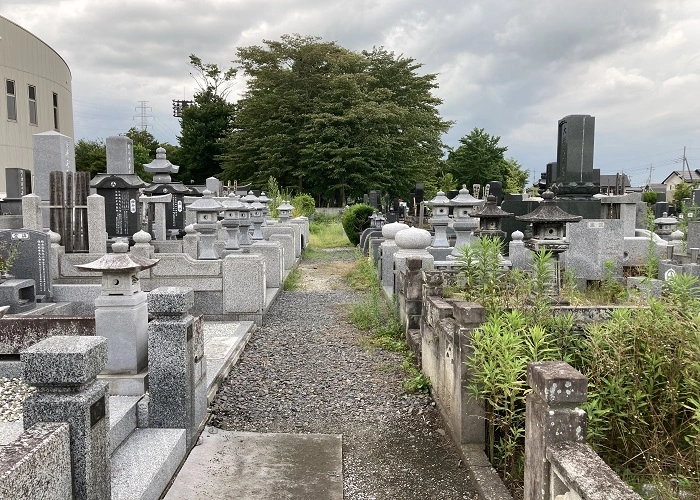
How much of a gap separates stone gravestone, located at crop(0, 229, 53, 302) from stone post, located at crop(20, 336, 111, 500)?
19.0 feet

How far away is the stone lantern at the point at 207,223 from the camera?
10.8 meters

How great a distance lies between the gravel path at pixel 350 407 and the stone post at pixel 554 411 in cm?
133

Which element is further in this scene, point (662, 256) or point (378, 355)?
point (662, 256)

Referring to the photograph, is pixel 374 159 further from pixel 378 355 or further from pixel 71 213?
pixel 378 355

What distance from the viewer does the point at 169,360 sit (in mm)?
4301

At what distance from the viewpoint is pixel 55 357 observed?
2453 mm

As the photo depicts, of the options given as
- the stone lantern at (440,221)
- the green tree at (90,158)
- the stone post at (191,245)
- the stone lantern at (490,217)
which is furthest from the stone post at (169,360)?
the green tree at (90,158)

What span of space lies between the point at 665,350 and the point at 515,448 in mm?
1234

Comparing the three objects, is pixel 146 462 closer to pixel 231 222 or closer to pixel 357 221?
pixel 231 222

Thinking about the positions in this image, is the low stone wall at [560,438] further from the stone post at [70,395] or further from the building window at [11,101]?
the building window at [11,101]

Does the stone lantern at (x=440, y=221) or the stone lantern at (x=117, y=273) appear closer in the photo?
the stone lantern at (x=117, y=273)

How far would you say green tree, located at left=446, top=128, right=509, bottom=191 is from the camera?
1998 inches

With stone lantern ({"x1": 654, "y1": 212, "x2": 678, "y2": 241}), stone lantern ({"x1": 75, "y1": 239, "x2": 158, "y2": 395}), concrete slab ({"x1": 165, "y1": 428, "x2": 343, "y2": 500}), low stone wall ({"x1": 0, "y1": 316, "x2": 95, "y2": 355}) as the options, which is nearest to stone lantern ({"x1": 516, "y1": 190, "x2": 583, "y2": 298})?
concrete slab ({"x1": 165, "y1": 428, "x2": 343, "y2": 500})

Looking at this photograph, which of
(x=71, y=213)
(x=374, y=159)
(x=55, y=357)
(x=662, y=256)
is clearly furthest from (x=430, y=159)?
(x=55, y=357)
